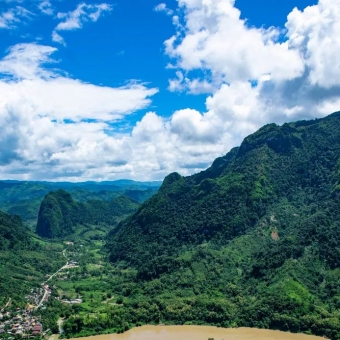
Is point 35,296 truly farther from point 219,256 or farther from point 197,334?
point 219,256

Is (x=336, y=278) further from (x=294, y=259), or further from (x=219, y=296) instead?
(x=219, y=296)

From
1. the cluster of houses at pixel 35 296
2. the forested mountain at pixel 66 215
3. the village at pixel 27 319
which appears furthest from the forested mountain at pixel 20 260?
the forested mountain at pixel 66 215

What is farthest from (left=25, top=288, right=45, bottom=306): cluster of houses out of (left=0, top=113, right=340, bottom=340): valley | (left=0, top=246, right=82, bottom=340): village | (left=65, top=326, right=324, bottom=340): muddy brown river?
(left=65, top=326, right=324, bottom=340): muddy brown river

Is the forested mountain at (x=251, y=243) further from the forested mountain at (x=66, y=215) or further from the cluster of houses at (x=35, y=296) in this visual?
the forested mountain at (x=66, y=215)

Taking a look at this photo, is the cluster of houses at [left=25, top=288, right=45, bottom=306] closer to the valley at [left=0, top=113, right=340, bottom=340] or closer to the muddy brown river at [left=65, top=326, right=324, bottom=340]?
the valley at [left=0, top=113, right=340, bottom=340]

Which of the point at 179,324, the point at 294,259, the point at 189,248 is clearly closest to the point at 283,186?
the point at 189,248

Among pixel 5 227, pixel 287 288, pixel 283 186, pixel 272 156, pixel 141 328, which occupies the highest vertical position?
pixel 272 156

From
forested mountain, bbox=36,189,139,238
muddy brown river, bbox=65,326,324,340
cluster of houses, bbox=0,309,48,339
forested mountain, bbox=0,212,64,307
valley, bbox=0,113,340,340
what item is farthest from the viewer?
forested mountain, bbox=36,189,139,238
